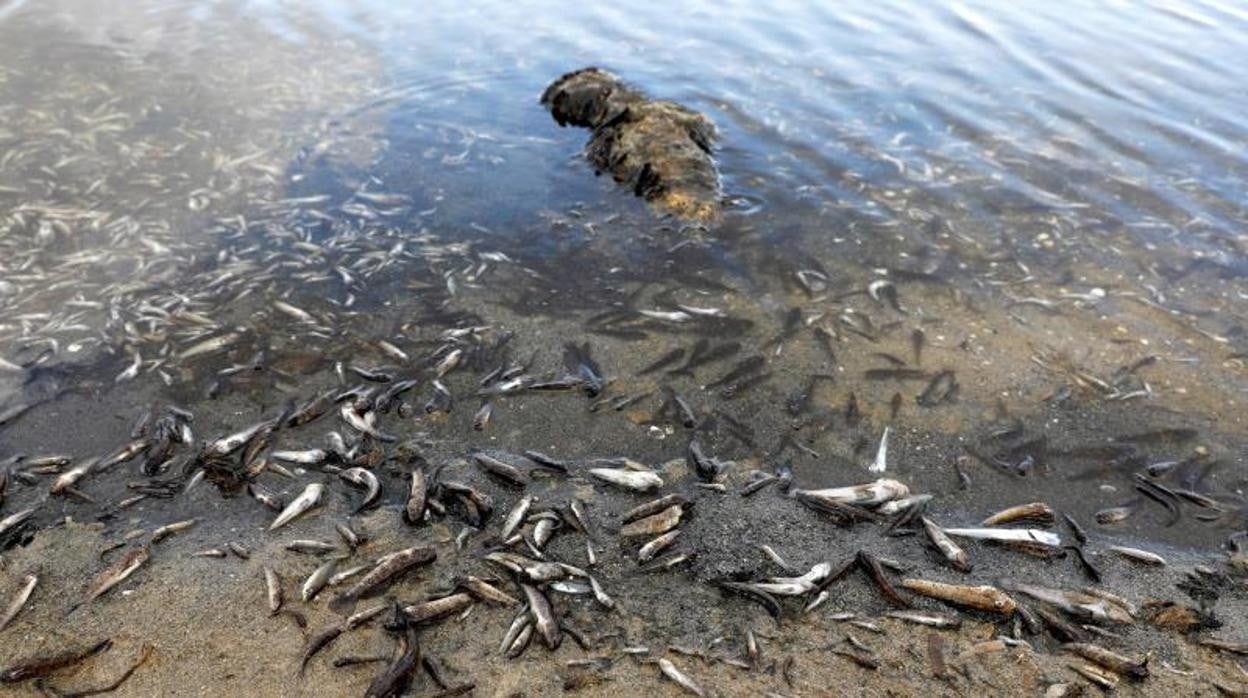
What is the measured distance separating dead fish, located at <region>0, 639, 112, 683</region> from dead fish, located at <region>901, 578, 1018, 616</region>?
483cm

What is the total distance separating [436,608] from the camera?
444 cm

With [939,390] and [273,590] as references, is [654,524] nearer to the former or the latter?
[273,590]

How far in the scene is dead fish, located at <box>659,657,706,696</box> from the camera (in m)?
4.03

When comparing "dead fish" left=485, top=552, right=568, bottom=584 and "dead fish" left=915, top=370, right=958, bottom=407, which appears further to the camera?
"dead fish" left=915, top=370, right=958, bottom=407

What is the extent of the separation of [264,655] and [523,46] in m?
13.1

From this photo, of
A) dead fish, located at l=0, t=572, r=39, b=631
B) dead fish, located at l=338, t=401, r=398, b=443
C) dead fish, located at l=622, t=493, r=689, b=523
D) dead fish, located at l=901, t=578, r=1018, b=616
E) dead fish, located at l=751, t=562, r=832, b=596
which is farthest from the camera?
dead fish, located at l=338, t=401, r=398, b=443

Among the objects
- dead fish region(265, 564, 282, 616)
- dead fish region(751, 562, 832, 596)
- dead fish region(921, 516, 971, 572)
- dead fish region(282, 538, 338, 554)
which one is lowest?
dead fish region(265, 564, 282, 616)

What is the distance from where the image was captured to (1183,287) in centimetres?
803

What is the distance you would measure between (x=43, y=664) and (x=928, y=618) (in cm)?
504

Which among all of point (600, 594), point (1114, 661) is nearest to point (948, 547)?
point (1114, 661)

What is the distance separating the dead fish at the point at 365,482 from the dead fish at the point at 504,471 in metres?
0.75

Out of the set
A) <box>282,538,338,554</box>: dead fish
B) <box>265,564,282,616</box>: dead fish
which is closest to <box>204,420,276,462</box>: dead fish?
<box>282,538,338,554</box>: dead fish

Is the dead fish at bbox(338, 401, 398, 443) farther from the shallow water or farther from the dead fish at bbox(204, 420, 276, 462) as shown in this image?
the dead fish at bbox(204, 420, 276, 462)

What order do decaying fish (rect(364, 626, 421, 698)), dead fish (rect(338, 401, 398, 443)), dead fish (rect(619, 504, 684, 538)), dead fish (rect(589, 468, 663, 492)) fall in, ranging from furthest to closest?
dead fish (rect(338, 401, 398, 443)) → dead fish (rect(589, 468, 663, 492)) → dead fish (rect(619, 504, 684, 538)) → decaying fish (rect(364, 626, 421, 698))
